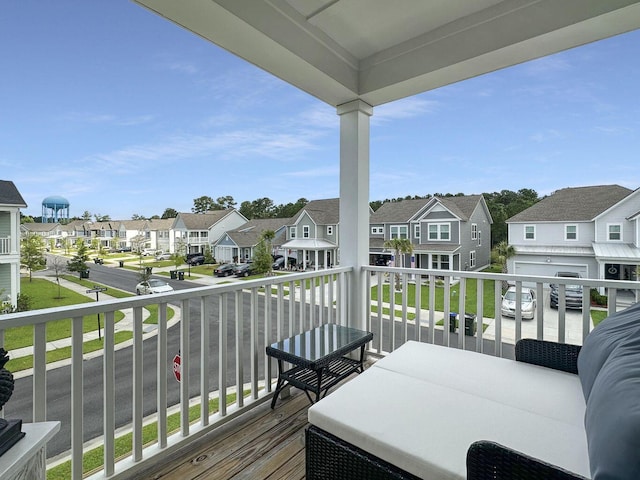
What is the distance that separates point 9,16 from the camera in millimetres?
1317

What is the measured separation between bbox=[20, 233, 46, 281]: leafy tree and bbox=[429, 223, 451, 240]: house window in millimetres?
2788

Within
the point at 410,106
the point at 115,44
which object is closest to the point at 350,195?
the point at 410,106

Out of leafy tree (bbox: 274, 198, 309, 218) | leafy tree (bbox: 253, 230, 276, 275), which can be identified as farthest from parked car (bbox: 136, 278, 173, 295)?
leafy tree (bbox: 274, 198, 309, 218)

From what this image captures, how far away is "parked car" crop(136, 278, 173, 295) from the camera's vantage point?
67.1 inches

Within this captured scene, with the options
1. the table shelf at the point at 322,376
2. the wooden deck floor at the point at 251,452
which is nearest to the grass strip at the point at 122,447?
the wooden deck floor at the point at 251,452

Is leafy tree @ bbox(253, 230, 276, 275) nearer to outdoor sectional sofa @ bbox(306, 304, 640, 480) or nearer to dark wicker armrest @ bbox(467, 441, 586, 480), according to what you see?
outdoor sectional sofa @ bbox(306, 304, 640, 480)

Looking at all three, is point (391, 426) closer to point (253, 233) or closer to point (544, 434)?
point (544, 434)

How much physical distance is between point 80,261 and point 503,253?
289 cm

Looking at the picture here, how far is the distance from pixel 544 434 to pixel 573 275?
1594 mm

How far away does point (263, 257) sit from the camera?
97.5 inches

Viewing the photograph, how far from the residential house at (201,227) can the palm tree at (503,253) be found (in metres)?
2.12

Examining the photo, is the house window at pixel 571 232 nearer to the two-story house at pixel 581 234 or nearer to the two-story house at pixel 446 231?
the two-story house at pixel 581 234

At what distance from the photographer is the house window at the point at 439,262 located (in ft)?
9.52

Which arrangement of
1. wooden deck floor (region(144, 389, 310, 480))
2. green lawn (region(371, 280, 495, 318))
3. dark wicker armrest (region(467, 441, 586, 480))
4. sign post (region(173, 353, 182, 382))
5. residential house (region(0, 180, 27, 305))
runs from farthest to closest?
green lawn (region(371, 280, 495, 318)) < sign post (region(173, 353, 182, 382)) < wooden deck floor (region(144, 389, 310, 480)) < residential house (region(0, 180, 27, 305)) < dark wicker armrest (region(467, 441, 586, 480))
